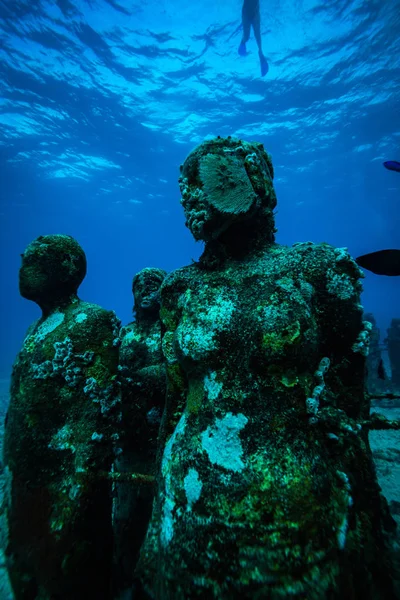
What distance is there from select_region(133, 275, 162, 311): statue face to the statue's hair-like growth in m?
2.09

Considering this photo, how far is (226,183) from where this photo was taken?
251 cm

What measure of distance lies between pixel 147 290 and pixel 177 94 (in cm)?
2791

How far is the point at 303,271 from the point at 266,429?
119 cm

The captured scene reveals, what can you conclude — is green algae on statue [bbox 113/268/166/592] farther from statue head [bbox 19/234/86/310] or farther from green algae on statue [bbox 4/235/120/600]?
statue head [bbox 19/234/86/310]

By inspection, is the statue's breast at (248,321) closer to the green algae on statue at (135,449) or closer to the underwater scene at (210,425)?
the underwater scene at (210,425)

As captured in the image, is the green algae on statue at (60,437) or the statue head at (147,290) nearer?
the green algae on statue at (60,437)

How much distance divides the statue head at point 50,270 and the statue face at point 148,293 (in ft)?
3.25

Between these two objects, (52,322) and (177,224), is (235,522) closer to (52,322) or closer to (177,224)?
(52,322)

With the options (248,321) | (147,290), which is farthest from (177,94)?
(248,321)

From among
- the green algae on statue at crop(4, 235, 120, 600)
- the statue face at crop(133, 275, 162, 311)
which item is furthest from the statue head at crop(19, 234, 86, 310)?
the statue face at crop(133, 275, 162, 311)

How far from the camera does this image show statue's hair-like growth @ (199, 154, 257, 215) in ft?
8.04

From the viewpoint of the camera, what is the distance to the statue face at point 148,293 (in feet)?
14.0

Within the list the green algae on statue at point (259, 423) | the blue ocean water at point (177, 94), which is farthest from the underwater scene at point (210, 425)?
the blue ocean water at point (177, 94)

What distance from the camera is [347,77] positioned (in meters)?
23.1
